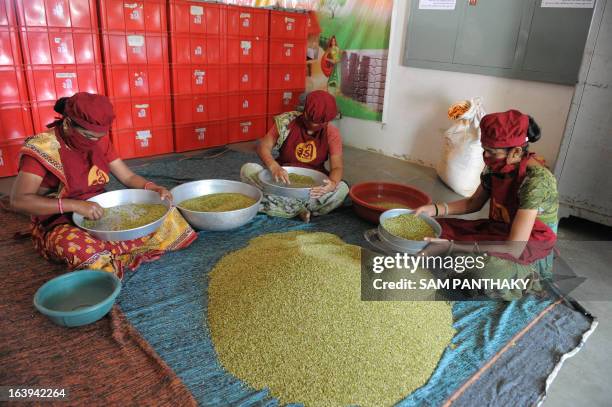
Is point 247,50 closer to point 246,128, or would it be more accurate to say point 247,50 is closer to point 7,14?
point 246,128

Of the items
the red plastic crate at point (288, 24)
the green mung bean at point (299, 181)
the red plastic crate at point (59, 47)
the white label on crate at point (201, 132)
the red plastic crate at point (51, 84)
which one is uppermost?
the red plastic crate at point (288, 24)

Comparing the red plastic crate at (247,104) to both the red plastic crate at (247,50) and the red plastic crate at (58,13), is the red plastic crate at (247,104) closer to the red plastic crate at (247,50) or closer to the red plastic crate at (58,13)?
the red plastic crate at (247,50)

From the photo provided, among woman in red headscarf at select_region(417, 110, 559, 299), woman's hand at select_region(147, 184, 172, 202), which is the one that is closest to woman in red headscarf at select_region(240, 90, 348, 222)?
woman's hand at select_region(147, 184, 172, 202)

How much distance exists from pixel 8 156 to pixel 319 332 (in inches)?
121

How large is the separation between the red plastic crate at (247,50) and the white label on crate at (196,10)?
15.2 inches

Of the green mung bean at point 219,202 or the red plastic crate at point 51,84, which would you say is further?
the red plastic crate at point 51,84

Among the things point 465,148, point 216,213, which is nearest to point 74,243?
point 216,213

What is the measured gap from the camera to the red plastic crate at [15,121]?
331 centimetres

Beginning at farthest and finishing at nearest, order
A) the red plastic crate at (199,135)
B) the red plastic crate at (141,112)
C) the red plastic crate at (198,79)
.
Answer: the red plastic crate at (199,135) < the red plastic crate at (198,79) < the red plastic crate at (141,112)

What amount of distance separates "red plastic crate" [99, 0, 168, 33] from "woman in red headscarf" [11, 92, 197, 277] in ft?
6.64

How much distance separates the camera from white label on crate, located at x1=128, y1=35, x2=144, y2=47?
3787 mm

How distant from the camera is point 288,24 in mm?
4879

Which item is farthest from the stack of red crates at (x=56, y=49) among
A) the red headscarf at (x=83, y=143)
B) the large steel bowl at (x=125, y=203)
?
the large steel bowl at (x=125, y=203)

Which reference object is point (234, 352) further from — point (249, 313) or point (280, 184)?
point (280, 184)
